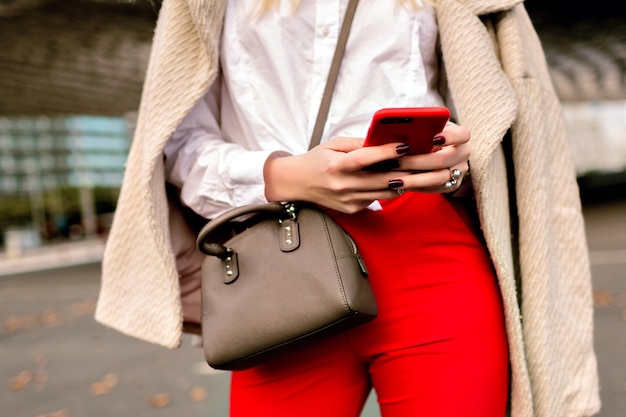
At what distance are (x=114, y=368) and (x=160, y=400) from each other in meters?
1.10

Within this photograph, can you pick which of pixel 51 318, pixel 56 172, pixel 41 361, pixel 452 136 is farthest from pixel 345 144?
pixel 56 172

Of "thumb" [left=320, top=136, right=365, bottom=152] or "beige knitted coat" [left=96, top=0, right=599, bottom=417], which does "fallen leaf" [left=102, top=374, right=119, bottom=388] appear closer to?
"beige knitted coat" [left=96, top=0, right=599, bottom=417]

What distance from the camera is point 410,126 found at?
2.67 feet

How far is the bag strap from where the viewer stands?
3.61ft

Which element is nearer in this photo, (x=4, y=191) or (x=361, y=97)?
(x=361, y=97)

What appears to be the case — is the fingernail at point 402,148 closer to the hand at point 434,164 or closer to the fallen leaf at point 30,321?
the hand at point 434,164

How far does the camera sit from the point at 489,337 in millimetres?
1036

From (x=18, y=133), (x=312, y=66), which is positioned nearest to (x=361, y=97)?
(x=312, y=66)

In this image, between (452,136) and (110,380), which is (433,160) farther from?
(110,380)

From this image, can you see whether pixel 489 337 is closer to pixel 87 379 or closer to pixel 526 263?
pixel 526 263

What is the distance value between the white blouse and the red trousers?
0.72ft

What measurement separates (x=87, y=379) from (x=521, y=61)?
4.33 metres

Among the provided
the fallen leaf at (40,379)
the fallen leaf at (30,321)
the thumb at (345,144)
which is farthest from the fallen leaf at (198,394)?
the fallen leaf at (30,321)

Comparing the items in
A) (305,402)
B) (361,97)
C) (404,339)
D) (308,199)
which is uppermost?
(361,97)
